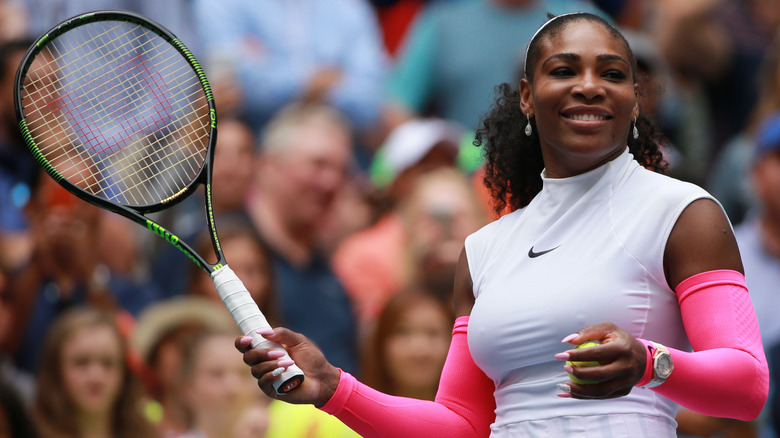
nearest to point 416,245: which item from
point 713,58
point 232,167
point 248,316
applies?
point 232,167

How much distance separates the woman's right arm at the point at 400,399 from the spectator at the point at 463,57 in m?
3.97

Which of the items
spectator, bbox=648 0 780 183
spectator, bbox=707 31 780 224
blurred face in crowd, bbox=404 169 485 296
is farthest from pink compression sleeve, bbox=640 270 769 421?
spectator, bbox=648 0 780 183

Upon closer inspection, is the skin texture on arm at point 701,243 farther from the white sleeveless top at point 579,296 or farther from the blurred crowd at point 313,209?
the blurred crowd at point 313,209

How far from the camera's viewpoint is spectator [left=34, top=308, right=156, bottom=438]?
4.86m

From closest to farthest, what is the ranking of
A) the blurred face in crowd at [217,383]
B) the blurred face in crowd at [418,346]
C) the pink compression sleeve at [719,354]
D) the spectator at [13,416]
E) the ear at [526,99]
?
the pink compression sleeve at [719,354], the ear at [526,99], the spectator at [13,416], the blurred face in crowd at [217,383], the blurred face in crowd at [418,346]

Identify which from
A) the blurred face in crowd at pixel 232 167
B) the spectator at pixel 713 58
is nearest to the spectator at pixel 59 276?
the blurred face in crowd at pixel 232 167

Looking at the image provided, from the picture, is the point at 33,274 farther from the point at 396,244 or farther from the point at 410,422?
the point at 410,422

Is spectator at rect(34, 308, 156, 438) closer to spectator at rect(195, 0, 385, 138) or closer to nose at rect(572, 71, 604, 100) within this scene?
spectator at rect(195, 0, 385, 138)

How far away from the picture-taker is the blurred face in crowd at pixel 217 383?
484 centimetres

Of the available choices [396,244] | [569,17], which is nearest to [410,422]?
[569,17]

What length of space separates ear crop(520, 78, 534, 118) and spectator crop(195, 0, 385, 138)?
3.65 metres

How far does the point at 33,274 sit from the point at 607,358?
3.76m

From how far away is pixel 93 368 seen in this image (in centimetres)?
495

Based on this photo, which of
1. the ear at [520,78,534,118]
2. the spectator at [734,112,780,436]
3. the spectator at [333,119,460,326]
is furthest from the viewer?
the spectator at [333,119,460,326]
